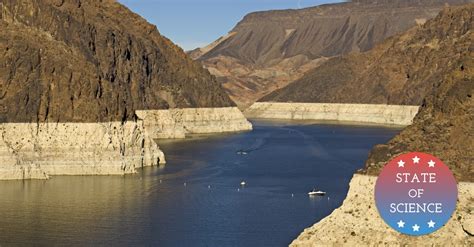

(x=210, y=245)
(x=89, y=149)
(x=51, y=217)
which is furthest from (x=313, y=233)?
(x=89, y=149)

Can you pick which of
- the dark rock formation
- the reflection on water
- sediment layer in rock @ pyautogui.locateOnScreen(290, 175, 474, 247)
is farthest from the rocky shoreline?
sediment layer in rock @ pyautogui.locateOnScreen(290, 175, 474, 247)

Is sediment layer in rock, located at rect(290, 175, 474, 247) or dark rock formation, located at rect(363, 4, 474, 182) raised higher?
dark rock formation, located at rect(363, 4, 474, 182)

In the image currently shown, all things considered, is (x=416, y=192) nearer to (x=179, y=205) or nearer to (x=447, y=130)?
(x=447, y=130)

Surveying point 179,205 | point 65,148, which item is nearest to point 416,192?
point 179,205

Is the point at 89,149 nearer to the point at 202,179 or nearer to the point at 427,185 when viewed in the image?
the point at 202,179

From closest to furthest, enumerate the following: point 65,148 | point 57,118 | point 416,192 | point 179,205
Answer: point 416,192 → point 179,205 → point 65,148 → point 57,118

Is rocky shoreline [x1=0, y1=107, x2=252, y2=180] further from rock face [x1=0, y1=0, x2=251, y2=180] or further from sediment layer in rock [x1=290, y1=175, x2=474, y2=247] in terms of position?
sediment layer in rock [x1=290, y1=175, x2=474, y2=247]
